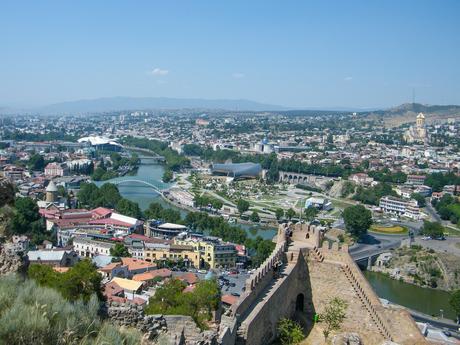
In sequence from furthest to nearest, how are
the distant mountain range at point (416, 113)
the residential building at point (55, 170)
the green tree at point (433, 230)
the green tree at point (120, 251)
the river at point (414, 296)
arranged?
the distant mountain range at point (416, 113) → the residential building at point (55, 170) → the green tree at point (433, 230) → the green tree at point (120, 251) → the river at point (414, 296)

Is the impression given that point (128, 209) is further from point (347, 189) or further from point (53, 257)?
point (347, 189)

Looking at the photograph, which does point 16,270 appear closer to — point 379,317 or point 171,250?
point 379,317

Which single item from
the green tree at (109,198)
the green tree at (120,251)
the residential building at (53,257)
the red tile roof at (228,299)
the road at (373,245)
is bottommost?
the road at (373,245)

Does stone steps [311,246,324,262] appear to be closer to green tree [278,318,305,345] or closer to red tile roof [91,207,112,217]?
green tree [278,318,305,345]

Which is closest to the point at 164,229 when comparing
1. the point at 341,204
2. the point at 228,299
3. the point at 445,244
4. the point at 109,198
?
the point at 109,198

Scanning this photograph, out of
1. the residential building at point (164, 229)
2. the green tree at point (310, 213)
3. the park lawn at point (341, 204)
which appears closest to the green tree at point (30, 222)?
the residential building at point (164, 229)

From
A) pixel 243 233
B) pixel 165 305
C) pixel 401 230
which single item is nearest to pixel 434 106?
pixel 401 230

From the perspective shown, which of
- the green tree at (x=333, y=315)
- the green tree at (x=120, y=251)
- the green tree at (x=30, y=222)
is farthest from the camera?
the green tree at (x=30, y=222)

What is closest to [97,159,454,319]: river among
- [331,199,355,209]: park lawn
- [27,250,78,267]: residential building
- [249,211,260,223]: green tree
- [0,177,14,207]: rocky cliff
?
[249,211,260,223]: green tree

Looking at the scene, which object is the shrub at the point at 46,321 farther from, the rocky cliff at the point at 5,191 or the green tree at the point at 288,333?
the green tree at the point at 288,333
